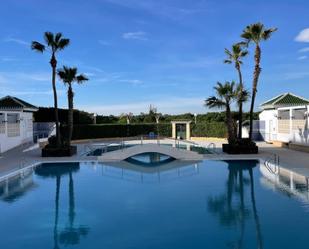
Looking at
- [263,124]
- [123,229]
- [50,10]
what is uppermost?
[50,10]

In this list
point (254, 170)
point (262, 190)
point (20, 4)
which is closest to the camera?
point (262, 190)

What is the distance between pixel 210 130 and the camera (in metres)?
40.5

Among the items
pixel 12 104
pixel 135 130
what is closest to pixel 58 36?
pixel 12 104

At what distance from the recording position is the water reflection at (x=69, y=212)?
26.7ft

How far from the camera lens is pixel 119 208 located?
432 inches

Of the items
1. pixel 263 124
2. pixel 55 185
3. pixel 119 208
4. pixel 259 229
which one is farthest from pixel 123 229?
pixel 263 124

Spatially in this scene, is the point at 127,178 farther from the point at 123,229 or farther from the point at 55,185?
the point at 123,229

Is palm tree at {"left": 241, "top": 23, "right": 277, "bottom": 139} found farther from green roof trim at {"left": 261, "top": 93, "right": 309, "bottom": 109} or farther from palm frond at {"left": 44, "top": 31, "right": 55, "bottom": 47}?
palm frond at {"left": 44, "top": 31, "right": 55, "bottom": 47}

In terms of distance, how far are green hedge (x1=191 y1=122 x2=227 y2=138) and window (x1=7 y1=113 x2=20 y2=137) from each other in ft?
66.8

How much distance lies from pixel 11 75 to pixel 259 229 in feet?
95.4

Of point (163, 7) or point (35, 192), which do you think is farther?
point (163, 7)

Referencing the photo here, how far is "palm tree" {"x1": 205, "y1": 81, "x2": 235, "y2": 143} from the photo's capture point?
23469 millimetres

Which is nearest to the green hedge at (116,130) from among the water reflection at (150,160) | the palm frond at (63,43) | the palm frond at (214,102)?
the water reflection at (150,160)

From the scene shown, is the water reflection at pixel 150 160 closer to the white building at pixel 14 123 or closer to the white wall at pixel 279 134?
the white building at pixel 14 123
